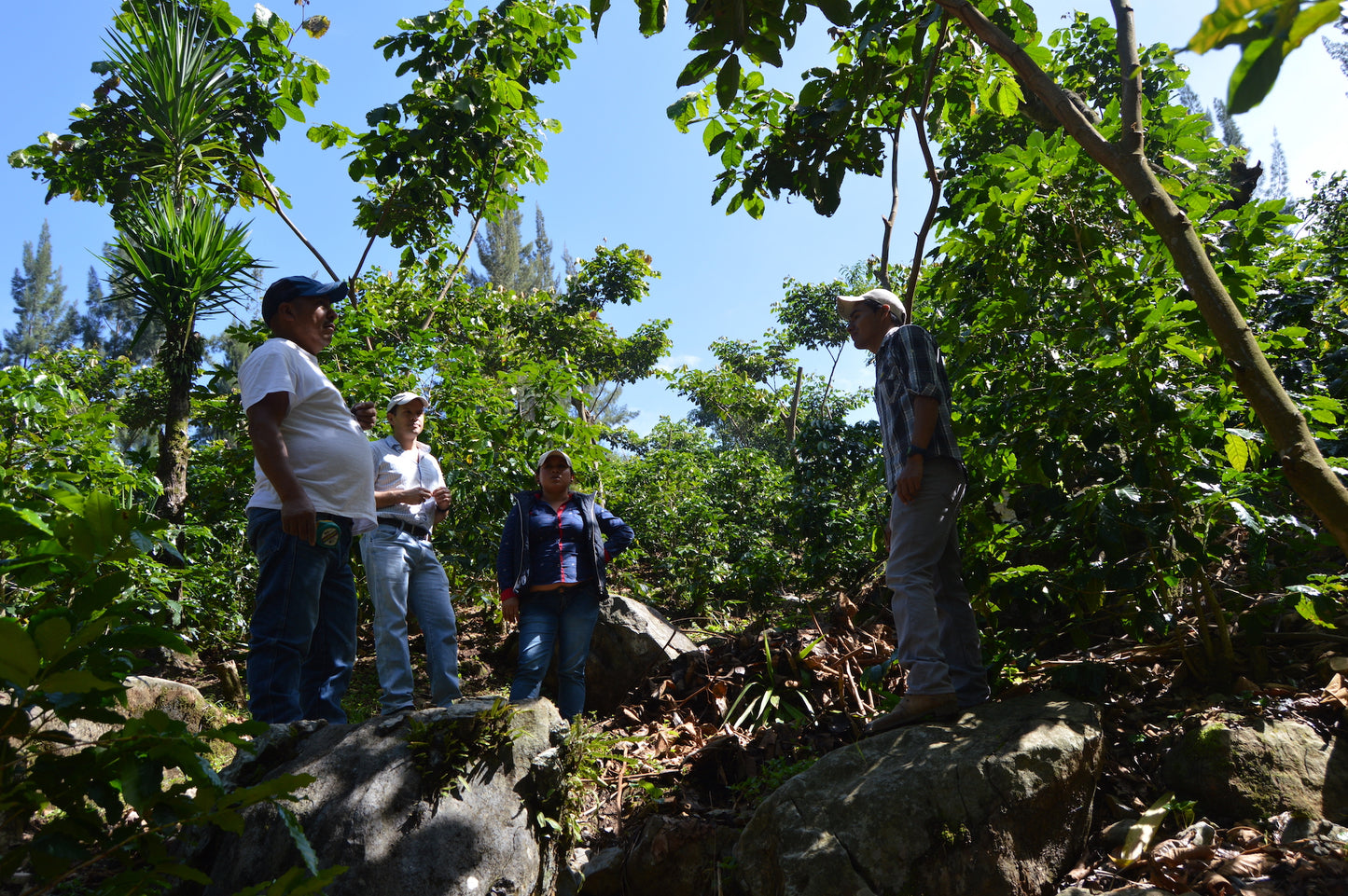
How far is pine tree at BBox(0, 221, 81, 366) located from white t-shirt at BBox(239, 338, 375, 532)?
173 feet

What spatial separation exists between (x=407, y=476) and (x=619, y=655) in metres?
1.76

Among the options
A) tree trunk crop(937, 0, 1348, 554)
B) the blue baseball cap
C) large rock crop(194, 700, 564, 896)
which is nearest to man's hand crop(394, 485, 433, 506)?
the blue baseball cap

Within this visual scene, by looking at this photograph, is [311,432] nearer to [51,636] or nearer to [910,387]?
[51,636]

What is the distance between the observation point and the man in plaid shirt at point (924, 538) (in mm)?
2820

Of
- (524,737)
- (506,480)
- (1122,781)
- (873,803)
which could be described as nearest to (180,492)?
(506,480)

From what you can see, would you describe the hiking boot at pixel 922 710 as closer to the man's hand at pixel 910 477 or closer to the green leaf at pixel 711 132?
the man's hand at pixel 910 477

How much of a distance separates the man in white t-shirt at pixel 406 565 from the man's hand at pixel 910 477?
93.4 inches

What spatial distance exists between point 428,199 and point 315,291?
134 inches

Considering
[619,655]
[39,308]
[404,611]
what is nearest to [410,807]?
[404,611]

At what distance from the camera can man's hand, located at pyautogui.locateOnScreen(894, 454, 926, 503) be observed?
289 centimetres

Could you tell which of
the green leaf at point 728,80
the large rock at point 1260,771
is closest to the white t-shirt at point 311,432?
the green leaf at point 728,80

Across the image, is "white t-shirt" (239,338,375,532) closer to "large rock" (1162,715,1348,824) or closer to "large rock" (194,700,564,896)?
"large rock" (194,700,564,896)

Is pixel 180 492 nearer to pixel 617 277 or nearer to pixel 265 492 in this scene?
pixel 265 492

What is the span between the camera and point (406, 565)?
3.92 metres
